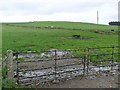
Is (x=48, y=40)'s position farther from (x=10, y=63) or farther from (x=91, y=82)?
(x=91, y=82)

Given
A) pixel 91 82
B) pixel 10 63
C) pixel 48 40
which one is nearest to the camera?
pixel 91 82

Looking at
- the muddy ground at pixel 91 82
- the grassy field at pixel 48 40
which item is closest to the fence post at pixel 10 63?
the muddy ground at pixel 91 82

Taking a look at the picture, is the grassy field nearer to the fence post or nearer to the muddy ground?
the fence post

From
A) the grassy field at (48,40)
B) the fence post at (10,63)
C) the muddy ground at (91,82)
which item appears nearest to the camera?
the muddy ground at (91,82)

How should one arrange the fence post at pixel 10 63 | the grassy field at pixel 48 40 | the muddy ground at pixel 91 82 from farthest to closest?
the grassy field at pixel 48 40 → the fence post at pixel 10 63 → the muddy ground at pixel 91 82

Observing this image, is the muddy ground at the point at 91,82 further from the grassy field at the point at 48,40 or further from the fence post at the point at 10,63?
the grassy field at the point at 48,40

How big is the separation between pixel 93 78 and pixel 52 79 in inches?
77.2

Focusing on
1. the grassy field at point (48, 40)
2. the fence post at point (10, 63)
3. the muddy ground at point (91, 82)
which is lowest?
the muddy ground at point (91, 82)

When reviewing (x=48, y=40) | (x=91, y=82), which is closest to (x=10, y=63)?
(x=91, y=82)

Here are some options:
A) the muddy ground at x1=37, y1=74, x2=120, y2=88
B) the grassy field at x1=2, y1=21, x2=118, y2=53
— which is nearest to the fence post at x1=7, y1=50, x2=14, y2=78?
the muddy ground at x1=37, y1=74, x2=120, y2=88

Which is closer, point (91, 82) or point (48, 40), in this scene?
point (91, 82)

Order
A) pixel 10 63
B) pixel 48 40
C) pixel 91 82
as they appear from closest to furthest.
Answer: pixel 91 82
pixel 10 63
pixel 48 40

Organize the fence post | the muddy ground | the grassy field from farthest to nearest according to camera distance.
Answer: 1. the grassy field
2. the fence post
3. the muddy ground

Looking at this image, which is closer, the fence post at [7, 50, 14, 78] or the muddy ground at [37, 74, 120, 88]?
the muddy ground at [37, 74, 120, 88]
